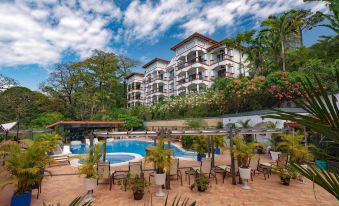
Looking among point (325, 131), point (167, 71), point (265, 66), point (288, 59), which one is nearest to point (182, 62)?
point (167, 71)

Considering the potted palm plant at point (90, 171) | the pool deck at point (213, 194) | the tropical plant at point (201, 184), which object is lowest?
the pool deck at point (213, 194)

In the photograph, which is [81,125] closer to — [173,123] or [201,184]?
[173,123]

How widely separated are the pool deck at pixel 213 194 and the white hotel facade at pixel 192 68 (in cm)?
2655

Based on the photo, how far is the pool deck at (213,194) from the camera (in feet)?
26.8

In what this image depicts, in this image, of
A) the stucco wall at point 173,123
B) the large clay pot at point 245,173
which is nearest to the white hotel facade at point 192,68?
the stucco wall at point 173,123

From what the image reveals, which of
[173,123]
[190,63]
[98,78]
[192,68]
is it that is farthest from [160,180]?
[98,78]

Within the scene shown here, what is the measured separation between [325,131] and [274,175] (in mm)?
12701

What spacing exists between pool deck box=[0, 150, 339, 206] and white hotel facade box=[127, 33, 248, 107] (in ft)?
87.1

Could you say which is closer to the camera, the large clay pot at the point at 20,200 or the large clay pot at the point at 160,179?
the large clay pot at the point at 20,200

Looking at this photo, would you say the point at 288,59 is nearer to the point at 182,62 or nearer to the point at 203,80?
the point at 203,80

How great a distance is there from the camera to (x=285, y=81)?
20359 mm

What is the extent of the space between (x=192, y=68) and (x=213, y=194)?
33619mm

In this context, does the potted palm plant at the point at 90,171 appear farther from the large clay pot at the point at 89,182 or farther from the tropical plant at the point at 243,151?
the tropical plant at the point at 243,151

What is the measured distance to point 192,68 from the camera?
40656 mm
